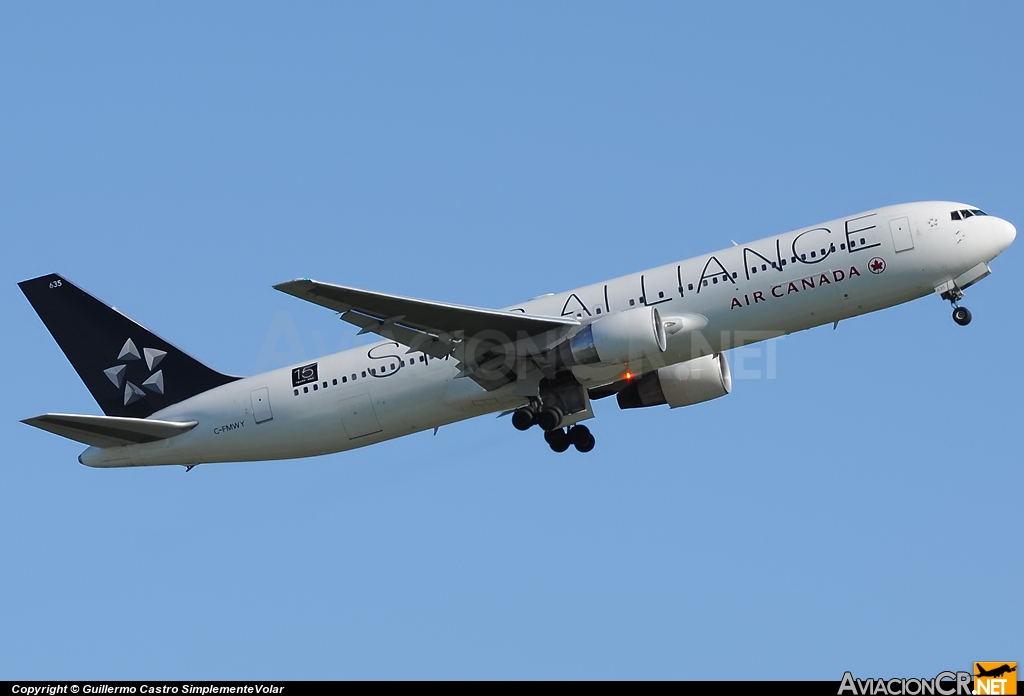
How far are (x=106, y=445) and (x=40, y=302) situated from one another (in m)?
6.15

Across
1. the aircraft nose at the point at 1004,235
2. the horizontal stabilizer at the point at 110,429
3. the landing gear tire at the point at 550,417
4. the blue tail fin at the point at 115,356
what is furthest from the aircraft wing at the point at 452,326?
the aircraft nose at the point at 1004,235

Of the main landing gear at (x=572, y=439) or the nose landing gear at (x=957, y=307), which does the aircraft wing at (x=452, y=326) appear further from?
the nose landing gear at (x=957, y=307)

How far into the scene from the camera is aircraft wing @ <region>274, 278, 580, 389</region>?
1375 inches

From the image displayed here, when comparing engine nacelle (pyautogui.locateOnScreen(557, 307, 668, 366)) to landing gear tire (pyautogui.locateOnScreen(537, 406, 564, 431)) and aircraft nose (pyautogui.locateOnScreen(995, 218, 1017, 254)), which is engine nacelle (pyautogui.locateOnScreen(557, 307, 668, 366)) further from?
aircraft nose (pyautogui.locateOnScreen(995, 218, 1017, 254))

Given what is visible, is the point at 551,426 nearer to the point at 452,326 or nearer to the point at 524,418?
the point at 524,418

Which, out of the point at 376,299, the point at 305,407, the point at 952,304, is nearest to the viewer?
the point at 376,299

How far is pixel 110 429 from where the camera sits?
40.2 meters

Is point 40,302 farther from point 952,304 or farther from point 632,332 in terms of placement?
point 952,304

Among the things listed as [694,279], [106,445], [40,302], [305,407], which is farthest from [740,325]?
[40,302]

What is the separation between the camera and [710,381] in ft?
135

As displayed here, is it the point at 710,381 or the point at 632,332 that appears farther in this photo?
the point at 710,381

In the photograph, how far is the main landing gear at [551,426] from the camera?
3850 centimetres

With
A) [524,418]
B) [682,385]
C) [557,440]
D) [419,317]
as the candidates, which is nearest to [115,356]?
[419,317]

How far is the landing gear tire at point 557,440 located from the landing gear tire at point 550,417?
1.77 meters
